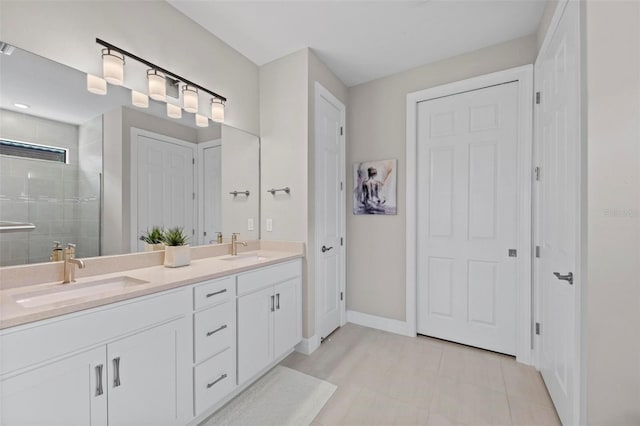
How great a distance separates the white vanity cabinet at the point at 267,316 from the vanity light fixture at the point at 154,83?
52.9 inches

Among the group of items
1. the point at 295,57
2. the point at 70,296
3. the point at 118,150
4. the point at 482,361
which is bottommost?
the point at 482,361

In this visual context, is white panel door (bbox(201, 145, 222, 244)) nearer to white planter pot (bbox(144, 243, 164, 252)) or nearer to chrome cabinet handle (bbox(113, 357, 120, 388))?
white planter pot (bbox(144, 243, 164, 252))

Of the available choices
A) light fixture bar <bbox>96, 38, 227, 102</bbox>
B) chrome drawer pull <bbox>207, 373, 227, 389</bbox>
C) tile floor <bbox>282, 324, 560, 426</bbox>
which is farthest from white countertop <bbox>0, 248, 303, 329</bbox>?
light fixture bar <bbox>96, 38, 227, 102</bbox>

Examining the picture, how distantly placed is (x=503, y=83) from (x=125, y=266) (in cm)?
325

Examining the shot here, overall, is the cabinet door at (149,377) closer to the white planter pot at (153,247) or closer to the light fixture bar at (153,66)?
the white planter pot at (153,247)

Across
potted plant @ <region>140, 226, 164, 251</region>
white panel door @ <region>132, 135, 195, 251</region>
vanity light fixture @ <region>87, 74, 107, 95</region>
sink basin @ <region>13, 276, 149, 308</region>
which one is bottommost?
sink basin @ <region>13, 276, 149, 308</region>

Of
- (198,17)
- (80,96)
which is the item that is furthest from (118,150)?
(198,17)

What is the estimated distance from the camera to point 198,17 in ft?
6.60

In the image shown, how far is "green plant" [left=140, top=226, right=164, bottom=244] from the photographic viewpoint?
5.89 ft

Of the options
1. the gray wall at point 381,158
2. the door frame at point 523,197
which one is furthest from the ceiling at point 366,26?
the door frame at point 523,197

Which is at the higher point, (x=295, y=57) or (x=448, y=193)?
(x=295, y=57)

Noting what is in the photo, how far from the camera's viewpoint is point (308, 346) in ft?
7.79

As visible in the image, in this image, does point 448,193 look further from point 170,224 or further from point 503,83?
point 170,224

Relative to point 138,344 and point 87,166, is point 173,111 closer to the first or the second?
point 87,166
